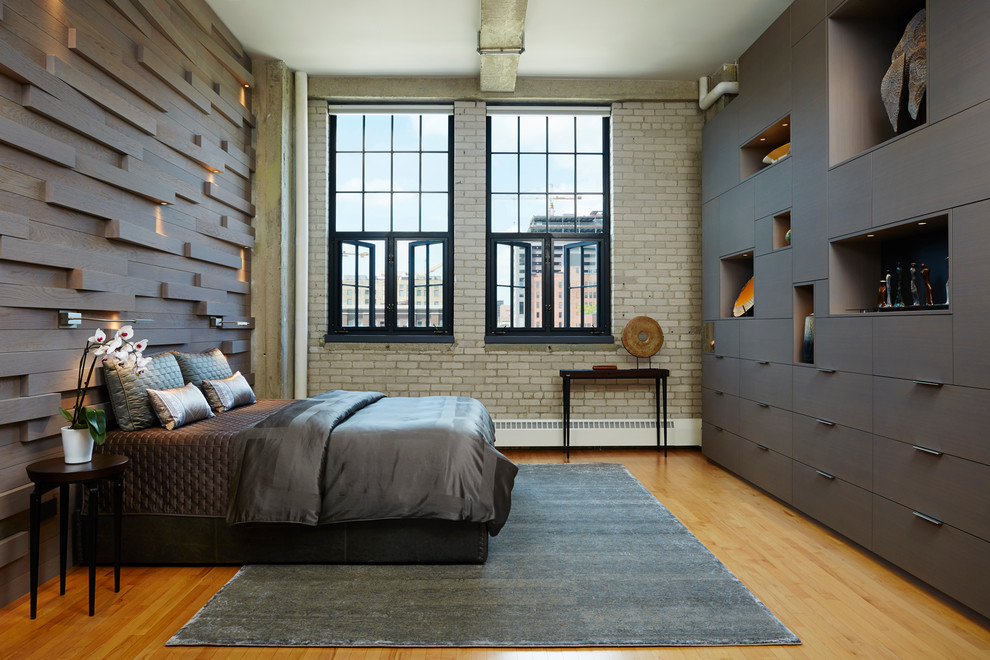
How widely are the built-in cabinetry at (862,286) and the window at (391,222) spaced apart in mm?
2602

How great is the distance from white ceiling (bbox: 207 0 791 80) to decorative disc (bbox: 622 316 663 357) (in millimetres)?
2402

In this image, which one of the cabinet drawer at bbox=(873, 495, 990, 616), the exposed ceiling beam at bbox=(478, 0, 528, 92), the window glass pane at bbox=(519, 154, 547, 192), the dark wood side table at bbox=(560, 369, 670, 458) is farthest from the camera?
the window glass pane at bbox=(519, 154, 547, 192)

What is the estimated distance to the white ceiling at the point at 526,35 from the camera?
4539 mm

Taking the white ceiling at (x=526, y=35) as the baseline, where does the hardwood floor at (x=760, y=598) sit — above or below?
below

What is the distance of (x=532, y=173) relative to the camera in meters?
6.05

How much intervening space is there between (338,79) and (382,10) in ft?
4.57

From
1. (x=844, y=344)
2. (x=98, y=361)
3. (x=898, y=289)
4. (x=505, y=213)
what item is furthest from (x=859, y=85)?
(x=98, y=361)

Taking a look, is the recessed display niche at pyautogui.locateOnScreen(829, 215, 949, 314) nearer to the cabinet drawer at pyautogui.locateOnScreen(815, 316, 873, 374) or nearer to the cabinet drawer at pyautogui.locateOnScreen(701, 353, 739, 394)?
the cabinet drawer at pyautogui.locateOnScreen(815, 316, 873, 374)

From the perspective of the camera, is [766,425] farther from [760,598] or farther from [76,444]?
[76,444]

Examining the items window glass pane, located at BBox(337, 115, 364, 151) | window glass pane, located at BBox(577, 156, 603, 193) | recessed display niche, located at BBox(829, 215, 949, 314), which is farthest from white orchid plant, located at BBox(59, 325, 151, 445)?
window glass pane, located at BBox(577, 156, 603, 193)

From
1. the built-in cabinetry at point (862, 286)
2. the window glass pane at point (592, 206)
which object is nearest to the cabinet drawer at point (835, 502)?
the built-in cabinetry at point (862, 286)

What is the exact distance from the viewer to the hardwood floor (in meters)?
2.14

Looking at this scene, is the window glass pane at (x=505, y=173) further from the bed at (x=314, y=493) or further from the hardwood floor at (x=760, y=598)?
the hardwood floor at (x=760, y=598)

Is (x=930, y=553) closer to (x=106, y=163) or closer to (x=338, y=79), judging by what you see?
(x=106, y=163)
